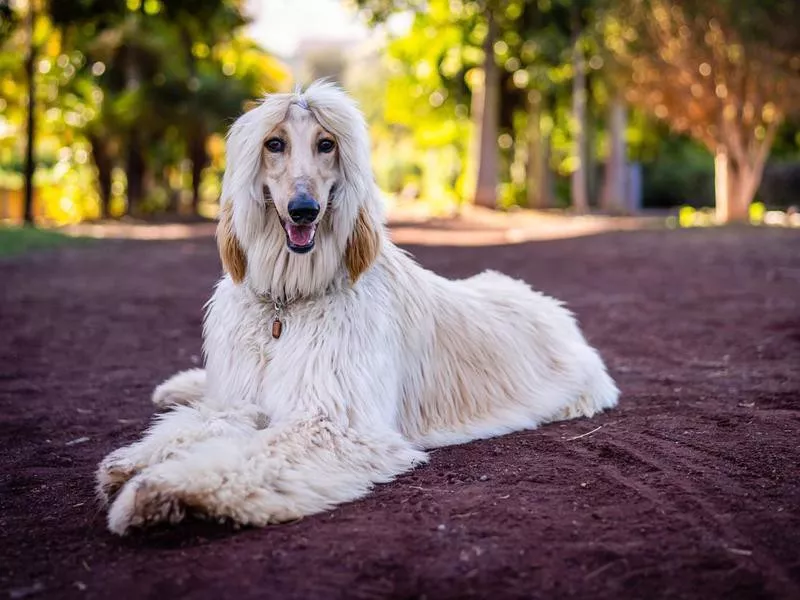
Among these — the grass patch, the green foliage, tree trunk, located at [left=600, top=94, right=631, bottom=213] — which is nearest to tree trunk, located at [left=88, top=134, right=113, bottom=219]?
the green foliage

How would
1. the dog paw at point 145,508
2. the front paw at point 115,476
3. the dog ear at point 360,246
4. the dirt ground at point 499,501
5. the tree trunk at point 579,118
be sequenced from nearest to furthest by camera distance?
1. the dirt ground at point 499,501
2. the dog paw at point 145,508
3. the front paw at point 115,476
4. the dog ear at point 360,246
5. the tree trunk at point 579,118

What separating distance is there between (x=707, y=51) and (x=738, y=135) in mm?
1739

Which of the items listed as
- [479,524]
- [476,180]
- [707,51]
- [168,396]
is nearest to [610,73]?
[707,51]

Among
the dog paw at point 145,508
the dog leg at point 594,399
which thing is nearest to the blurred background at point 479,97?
the dog leg at point 594,399

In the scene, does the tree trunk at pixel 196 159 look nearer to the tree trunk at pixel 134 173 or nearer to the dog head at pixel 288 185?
the tree trunk at pixel 134 173

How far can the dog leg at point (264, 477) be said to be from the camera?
3.11 metres

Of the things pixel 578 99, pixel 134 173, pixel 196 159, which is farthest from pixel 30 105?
pixel 578 99

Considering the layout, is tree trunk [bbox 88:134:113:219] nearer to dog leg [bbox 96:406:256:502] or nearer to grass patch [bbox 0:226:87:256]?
grass patch [bbox 0:226:87:256]

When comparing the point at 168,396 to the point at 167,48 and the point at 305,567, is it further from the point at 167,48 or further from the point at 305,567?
the point at 167,48

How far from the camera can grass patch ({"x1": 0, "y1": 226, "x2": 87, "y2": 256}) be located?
15.8 metres

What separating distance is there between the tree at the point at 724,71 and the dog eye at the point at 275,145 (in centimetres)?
1535

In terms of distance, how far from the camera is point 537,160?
30484 millimetres

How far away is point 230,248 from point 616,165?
955 inches

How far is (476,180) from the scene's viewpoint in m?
28.2
